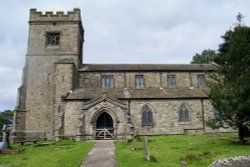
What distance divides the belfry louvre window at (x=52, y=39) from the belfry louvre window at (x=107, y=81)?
8.70 metres

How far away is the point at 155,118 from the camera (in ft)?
112

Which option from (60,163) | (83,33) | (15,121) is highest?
(83,33)

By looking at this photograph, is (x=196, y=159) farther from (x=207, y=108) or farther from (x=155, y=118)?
(x=207, y=108)

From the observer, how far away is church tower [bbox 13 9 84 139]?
36.1m

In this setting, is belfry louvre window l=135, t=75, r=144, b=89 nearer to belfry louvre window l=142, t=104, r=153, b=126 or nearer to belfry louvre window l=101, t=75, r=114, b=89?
belfry louvre window l=101, t=75, r=114, b=89

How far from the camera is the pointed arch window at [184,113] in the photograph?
34.7 m

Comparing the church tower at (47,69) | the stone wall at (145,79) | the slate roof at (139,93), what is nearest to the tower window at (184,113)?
the slate roof at (139,93)

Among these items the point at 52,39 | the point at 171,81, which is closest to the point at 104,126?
the point at 171,81

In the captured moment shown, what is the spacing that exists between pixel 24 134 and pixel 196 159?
1057 inches

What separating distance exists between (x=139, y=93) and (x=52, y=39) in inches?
612

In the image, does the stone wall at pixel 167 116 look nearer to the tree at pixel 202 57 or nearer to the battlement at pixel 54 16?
the battlement at pixel 54 16

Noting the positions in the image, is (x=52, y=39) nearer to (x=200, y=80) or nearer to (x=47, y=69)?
(x=47, y=69)

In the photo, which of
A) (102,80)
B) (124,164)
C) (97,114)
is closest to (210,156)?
(124,164)

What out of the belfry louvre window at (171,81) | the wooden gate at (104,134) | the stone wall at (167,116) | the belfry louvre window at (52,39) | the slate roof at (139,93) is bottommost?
the wooden gate at (104,134)
